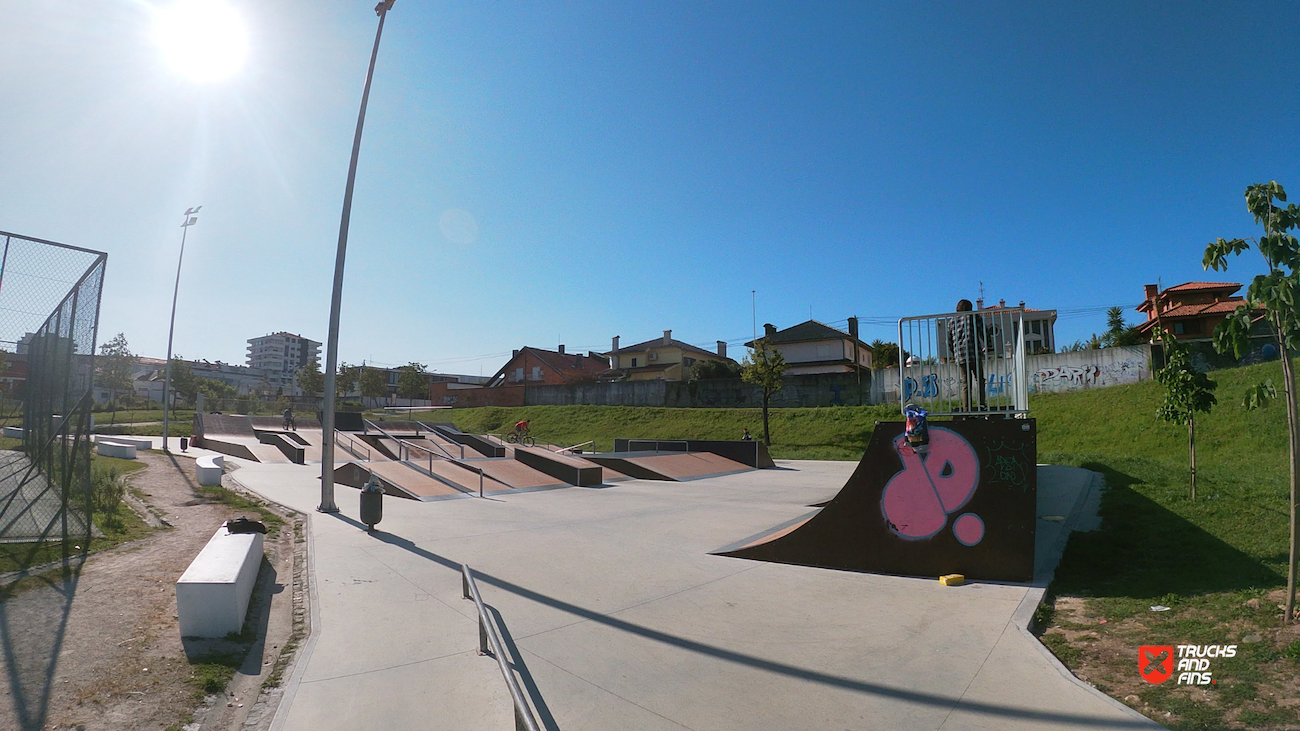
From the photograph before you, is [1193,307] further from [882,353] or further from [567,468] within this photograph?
[567,468]

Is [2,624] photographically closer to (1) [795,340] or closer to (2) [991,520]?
(2) [991,520]

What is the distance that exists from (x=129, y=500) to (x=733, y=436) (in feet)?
86.6

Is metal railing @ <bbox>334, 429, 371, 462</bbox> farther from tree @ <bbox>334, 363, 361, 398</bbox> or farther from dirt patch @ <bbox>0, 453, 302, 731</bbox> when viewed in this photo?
tree @ <bbox>334, 363, 361, 398</bbox>

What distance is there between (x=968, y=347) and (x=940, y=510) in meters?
2.07

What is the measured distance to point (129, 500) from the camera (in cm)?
1178

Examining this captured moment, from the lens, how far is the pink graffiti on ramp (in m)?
6.57

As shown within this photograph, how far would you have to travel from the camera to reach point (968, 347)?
735 cm

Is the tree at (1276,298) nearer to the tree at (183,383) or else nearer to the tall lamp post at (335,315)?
the tall lamp post at (335,315)

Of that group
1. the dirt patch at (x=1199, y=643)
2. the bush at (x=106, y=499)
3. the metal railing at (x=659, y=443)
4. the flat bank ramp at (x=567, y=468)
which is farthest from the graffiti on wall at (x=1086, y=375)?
the bush at (x=106, y=499)

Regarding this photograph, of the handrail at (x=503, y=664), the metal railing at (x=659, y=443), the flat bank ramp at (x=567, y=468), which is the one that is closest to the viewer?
the handrail at (x=503, y=664)

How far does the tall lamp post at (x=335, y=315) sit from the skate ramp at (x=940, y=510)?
332 inches

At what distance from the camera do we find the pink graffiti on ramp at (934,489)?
6570 millimetres

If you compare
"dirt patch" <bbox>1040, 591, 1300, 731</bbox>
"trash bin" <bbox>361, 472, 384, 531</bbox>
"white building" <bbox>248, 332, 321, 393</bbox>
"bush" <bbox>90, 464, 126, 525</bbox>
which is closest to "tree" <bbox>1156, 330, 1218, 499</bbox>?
"dirt patch" <bbox>1040, 591, 1300, 731</bbox>

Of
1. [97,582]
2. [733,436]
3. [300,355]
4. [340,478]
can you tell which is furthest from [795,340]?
[300,355]
